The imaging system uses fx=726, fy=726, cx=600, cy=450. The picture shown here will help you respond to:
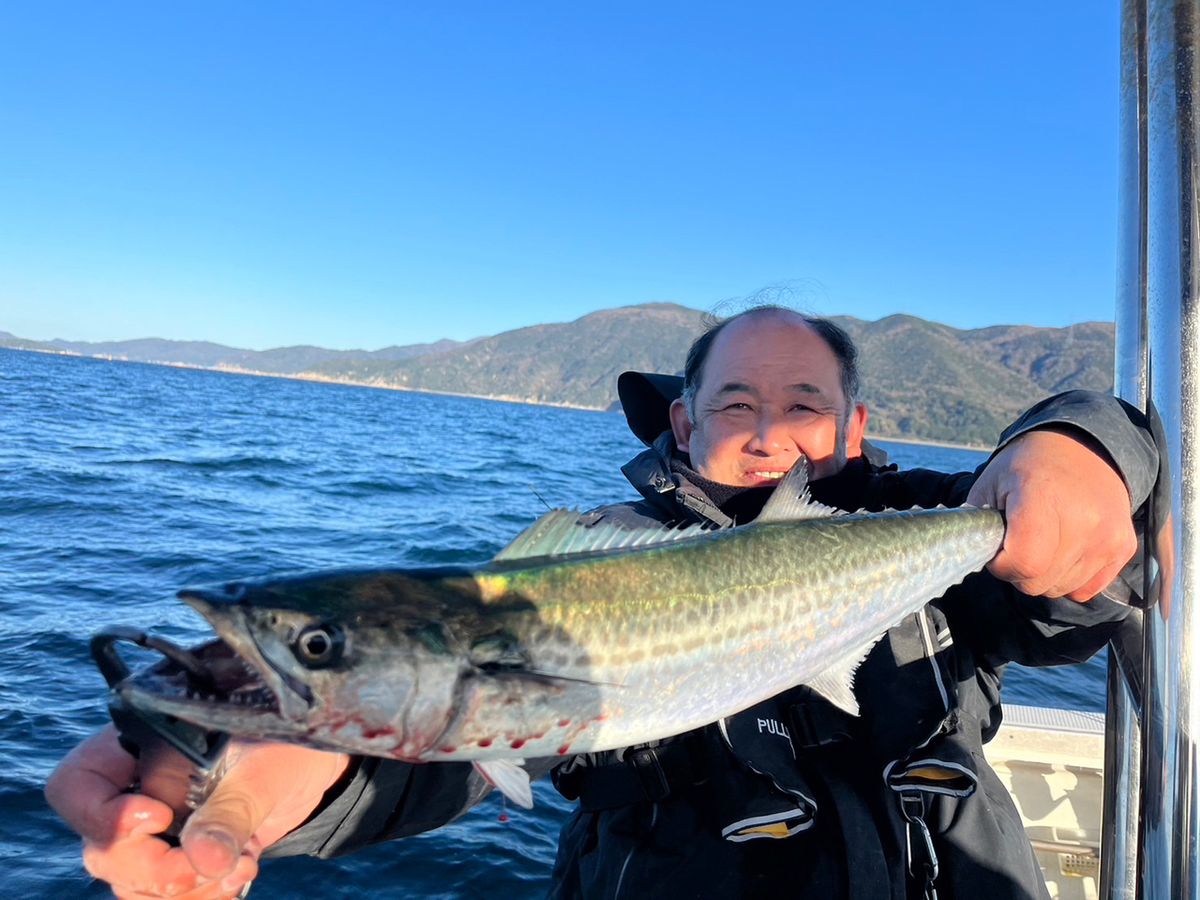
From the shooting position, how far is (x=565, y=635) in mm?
2273

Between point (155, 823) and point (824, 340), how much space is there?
12.2ft

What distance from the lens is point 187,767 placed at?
6.46 feet

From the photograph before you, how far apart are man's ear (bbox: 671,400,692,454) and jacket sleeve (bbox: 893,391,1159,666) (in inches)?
55.0

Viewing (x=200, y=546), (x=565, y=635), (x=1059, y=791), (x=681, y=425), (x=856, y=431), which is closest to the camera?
(x=565, y=635)

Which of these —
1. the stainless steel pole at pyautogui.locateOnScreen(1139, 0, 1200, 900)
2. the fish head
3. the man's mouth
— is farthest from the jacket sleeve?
the fish head

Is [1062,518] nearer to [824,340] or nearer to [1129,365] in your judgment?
[1129,365]

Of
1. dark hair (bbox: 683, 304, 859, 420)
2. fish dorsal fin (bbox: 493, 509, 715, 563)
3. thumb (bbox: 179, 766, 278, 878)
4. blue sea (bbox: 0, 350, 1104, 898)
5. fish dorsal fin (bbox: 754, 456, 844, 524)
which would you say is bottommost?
blue sea (bbox: 0, 350, 1104, 898)

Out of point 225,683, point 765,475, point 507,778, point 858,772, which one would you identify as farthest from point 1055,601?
point 225,683

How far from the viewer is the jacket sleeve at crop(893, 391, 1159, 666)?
258 cm

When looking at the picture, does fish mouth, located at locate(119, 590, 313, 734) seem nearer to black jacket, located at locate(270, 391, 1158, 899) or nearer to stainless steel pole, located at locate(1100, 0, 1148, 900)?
black jacket, located at locate(270, 391, 1158, 899)

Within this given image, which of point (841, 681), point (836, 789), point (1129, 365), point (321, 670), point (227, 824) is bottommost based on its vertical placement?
point (836, 789)

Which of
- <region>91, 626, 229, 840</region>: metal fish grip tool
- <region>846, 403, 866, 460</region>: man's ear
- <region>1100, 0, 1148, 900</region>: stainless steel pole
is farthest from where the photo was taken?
<region>846, 403, 866, 460</region>: man's ear

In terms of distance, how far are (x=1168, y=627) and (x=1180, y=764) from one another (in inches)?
14.4

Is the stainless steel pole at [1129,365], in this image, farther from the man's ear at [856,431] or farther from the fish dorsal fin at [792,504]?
the man's ear at [856,431]
